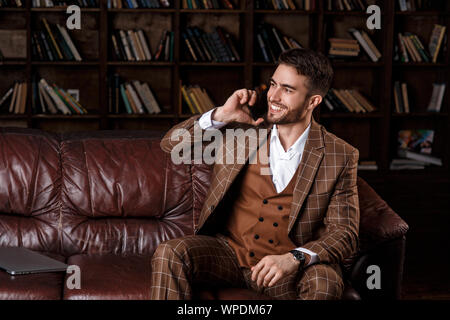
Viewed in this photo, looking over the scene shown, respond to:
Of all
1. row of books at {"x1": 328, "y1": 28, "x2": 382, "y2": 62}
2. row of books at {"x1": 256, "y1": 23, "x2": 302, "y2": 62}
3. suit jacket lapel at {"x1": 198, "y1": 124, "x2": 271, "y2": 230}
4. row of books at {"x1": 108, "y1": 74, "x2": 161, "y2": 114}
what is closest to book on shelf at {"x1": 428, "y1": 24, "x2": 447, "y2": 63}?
row of books at {"x1": 328, "y1": 28, "x2": 382, "y2": 62}

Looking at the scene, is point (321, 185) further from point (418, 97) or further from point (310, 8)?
point (418, 97)

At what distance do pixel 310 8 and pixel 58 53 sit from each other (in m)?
1.76

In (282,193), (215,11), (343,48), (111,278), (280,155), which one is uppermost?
(215,11)

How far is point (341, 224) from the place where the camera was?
211 centimetres

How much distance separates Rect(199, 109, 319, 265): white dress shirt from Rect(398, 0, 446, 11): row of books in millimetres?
2371

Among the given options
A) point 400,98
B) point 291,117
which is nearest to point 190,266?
point 291,117

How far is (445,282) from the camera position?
3.54 meters

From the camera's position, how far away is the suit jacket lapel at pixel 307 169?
211 cm

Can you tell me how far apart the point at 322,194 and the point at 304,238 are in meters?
0.17

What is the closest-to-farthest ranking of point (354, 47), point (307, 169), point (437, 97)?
point (307, 169)
point (354, 47)
point (437, 97)

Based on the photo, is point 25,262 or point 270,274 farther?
point 25,262

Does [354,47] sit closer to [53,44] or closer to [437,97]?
[437,97]

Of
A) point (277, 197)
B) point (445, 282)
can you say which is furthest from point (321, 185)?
point (445, 282)

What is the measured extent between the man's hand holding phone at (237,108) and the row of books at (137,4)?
2.11 meters
